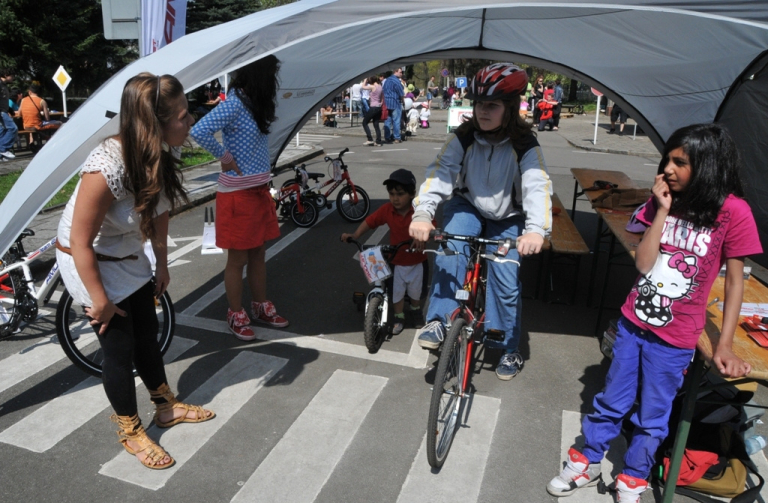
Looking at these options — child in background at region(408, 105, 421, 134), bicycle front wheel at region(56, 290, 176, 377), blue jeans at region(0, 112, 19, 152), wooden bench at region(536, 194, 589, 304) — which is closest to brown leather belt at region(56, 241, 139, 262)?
bicycle front wheel at region(56, 290, 176, 377)

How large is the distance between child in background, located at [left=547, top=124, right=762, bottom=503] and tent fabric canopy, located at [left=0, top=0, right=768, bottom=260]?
41.1 inches

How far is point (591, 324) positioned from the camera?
538cm

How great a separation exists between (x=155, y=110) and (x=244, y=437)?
195cm

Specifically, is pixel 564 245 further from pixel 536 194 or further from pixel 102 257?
pixel 102 257

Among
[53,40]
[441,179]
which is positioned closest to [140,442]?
[441,179]

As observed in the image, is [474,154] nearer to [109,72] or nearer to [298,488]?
[298,488]

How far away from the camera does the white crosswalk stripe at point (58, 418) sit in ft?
11.5

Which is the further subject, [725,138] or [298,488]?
[298,488]

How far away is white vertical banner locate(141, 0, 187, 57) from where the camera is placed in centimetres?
670

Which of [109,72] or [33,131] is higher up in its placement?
[109,72]

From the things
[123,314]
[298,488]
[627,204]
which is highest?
[627,204]

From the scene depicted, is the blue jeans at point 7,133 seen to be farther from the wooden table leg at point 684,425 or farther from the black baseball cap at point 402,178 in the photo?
A: the wooden table leg at point 684,425

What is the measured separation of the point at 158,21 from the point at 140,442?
16.9 ft

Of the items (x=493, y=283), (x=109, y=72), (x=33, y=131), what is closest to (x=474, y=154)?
(x=493, y=283)
